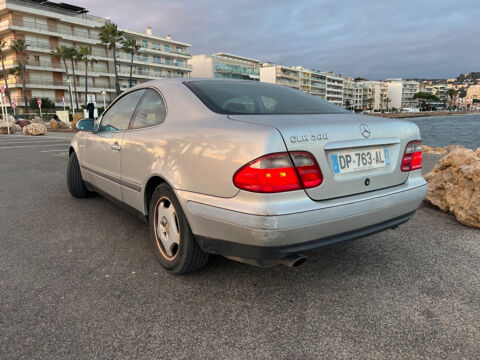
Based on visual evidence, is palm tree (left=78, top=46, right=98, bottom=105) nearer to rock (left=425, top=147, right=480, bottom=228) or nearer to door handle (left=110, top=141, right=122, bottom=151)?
door handle (left=110, top=141, right=122, bottom=151)

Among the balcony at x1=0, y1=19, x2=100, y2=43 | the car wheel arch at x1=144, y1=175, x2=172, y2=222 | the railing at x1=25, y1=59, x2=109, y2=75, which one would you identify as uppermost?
the balcony at x1=0, y1=19, x2=100, y2=43

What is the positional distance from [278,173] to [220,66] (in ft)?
275

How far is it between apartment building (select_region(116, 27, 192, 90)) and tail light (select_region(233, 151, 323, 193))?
210 ft

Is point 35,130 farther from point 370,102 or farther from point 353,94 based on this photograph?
point 370,102

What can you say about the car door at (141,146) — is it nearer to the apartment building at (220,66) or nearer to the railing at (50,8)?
the railing at (50,8)

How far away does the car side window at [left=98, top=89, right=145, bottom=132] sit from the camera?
3174 mm

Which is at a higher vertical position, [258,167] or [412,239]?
[258,167]

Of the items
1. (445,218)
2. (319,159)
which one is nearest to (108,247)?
(319,159)

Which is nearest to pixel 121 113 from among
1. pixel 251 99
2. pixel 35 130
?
pixel 251 99

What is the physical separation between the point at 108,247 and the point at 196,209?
1.36m

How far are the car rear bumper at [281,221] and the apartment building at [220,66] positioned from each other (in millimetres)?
76418

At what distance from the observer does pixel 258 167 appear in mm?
1814

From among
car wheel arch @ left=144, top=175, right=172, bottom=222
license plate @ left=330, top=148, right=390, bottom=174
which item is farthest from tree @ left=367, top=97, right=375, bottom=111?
car wheel arch @ left=144, top=175, right=172, bottom=222

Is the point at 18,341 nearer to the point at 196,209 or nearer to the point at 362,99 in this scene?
the point at 196,209
